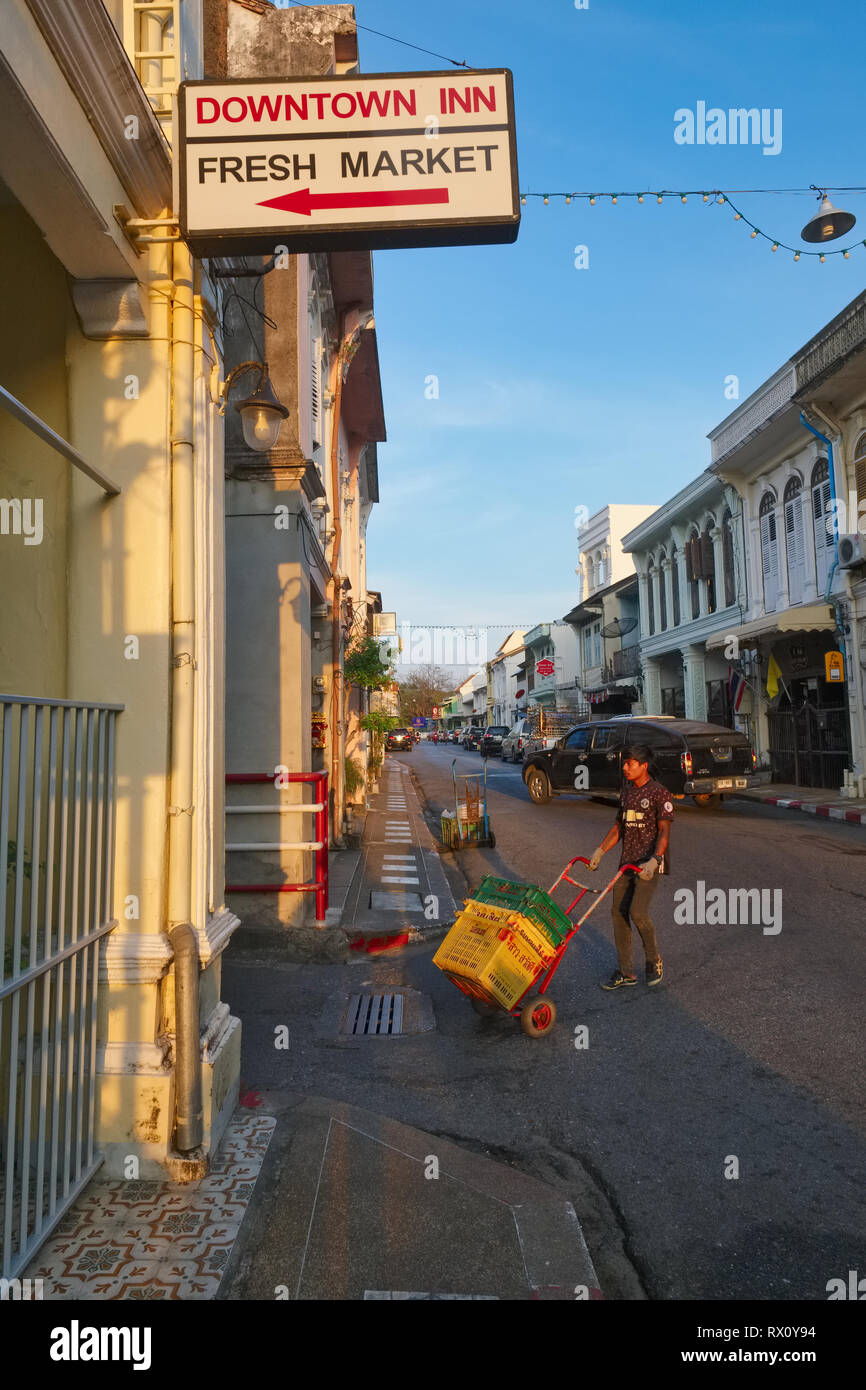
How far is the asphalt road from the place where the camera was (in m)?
3.11

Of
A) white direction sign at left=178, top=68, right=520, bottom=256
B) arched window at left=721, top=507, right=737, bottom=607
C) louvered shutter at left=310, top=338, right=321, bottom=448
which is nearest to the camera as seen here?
white direction sign at left=178, top=68, right=520, bottom=256

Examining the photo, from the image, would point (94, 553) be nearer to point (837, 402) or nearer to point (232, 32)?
point (232, 32)

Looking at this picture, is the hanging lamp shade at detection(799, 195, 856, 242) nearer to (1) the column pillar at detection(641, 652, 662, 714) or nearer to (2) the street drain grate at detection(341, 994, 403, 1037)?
(2) the street drain grate at detection(341, 994, 403, 1037)

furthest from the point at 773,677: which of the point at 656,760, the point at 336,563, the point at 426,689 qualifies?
the point at 426,689

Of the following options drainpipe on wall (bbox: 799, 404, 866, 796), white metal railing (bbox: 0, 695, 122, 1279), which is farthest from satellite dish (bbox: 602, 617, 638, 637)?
white metal railing (bbox: 0, 695, 122, 1279)

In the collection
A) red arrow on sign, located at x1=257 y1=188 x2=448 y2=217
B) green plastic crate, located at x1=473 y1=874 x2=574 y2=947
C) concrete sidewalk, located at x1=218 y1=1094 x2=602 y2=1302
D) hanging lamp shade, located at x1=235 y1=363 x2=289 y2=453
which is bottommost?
concrete sidewalk, located at x1=218 y1=1094 x2=602 y2=1302

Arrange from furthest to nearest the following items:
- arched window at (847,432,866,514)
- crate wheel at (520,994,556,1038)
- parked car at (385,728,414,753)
A: parked car at (385,728,414,753) → arched window at (847,432,866,514) → crate wheel at (520,994,556,1038)

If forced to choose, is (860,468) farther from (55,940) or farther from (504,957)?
(55,940)

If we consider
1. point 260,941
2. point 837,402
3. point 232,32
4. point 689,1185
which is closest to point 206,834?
point 689,1185

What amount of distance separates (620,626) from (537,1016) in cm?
3339

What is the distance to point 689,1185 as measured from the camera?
348 cm

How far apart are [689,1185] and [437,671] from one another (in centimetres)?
9157

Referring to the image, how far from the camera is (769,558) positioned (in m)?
22.1

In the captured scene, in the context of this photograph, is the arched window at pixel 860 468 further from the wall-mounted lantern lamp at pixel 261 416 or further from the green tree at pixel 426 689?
the green tree at pixel 426 689
